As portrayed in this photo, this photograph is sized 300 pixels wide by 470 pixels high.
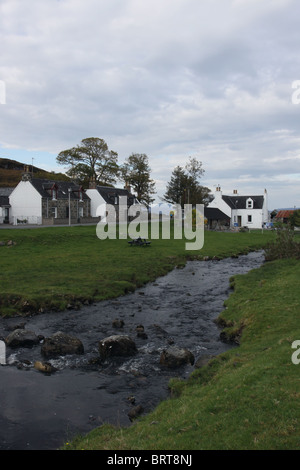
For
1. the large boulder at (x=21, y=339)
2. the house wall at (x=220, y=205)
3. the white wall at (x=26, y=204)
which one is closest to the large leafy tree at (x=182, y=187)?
the house wall at (x=220, y=205)

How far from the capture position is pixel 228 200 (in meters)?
98.8

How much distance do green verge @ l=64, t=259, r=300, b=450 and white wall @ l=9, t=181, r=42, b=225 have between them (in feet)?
196

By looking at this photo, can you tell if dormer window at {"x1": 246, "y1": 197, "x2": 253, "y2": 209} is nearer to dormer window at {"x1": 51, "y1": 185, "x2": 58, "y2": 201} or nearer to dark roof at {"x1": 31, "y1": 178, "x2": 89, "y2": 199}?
dark roof at {"x1": 31, "y1": 178, "x2": 89, "y2": 199}

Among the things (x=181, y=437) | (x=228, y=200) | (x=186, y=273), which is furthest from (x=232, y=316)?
(x=228, y=200)

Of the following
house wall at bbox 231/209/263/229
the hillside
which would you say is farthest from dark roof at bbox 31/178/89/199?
house wall at bbox 231/209/263/229

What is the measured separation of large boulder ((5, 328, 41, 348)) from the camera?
15281 mm

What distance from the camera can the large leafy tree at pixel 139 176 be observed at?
103438 mm

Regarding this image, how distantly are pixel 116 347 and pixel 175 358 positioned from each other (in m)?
2.51

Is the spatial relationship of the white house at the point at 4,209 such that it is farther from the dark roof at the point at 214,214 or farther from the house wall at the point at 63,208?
the dark roof at the point at 214,214

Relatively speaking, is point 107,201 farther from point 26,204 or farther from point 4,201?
point 4,201

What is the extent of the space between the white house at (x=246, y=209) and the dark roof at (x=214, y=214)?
2.56m

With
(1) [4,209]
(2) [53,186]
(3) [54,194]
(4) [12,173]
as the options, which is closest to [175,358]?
(3) [54,194]

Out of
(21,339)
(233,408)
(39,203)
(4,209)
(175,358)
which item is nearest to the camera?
(233,408)

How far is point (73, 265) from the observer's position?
31578 millimetres
